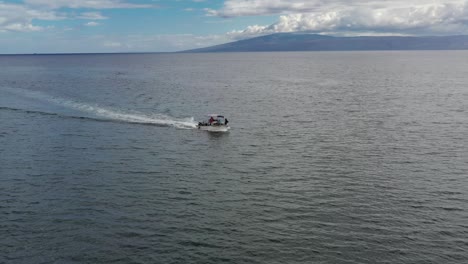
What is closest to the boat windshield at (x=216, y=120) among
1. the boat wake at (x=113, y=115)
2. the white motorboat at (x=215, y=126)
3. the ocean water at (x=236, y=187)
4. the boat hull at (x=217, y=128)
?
the white motorboat at (x=215, y=126)

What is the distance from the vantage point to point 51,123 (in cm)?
10244

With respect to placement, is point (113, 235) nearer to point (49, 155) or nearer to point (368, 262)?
point (368, 262)

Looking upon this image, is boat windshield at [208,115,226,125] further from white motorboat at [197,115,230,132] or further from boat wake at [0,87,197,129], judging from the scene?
boat wake at [0,87,197,129]

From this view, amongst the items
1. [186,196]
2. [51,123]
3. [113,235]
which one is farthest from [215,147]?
[51,123]

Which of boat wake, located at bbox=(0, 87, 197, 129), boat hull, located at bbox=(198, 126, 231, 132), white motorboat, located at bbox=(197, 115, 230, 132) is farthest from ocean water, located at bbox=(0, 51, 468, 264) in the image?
boat hull, located at bbox=(198, 126, 231, 132)

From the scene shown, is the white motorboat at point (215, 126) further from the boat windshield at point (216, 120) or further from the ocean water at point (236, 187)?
the ocean water at point (236, 187)

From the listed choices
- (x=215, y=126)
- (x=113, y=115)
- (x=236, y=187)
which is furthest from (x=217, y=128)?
(x=236, y=187)

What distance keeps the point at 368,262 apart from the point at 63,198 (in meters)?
38.5

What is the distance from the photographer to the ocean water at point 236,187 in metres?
44.7

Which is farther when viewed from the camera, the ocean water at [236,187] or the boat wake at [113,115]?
the boat wake at [113,115]

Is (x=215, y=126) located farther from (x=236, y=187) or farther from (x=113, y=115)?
(x=236, y=187)

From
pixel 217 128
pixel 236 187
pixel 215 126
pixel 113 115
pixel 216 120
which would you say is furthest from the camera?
pixel 113 115

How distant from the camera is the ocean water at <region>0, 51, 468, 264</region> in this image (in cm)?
4469

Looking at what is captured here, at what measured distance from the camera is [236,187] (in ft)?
200
